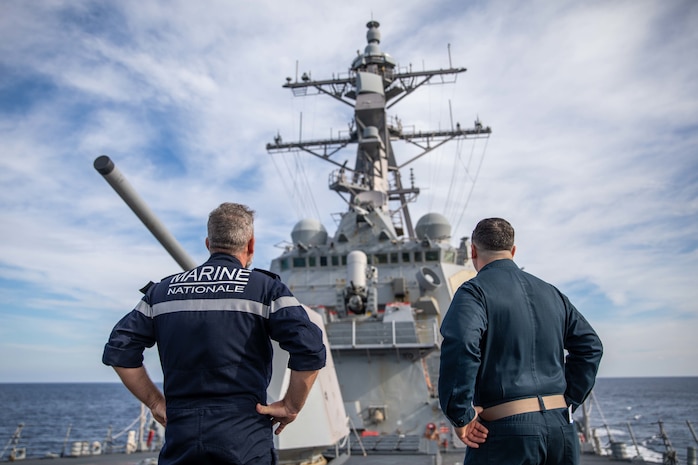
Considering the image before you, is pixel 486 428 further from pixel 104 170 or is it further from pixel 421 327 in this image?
pixel 421 327

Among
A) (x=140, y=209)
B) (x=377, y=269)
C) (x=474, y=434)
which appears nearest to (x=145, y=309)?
(x=474, y=434)

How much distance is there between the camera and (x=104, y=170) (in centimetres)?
401

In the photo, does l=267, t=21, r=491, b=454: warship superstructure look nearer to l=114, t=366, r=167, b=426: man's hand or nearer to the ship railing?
the ship railing

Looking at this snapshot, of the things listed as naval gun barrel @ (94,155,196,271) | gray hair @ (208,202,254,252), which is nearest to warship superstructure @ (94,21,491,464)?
naval gun barrel @ (94,155,196,271)

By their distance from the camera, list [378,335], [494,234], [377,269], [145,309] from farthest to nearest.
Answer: [377,269]
[378,335]
[494,234]
[145,309]

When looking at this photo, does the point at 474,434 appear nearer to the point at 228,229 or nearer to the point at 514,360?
the point at 514,360

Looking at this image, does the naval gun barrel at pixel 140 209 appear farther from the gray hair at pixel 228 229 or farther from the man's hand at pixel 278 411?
the man's hand at pixel 278 411

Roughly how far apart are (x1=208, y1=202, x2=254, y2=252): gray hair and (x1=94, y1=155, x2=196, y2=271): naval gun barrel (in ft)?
7.24

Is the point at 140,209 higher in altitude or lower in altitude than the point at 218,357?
higher

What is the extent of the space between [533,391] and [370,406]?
8917 millimetres

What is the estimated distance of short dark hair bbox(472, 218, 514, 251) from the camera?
2.45 meters

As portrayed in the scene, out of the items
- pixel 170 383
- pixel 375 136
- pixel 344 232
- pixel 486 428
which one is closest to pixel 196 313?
pixel 170 383

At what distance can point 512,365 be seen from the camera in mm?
2189

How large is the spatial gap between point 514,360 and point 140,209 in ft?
11.2
